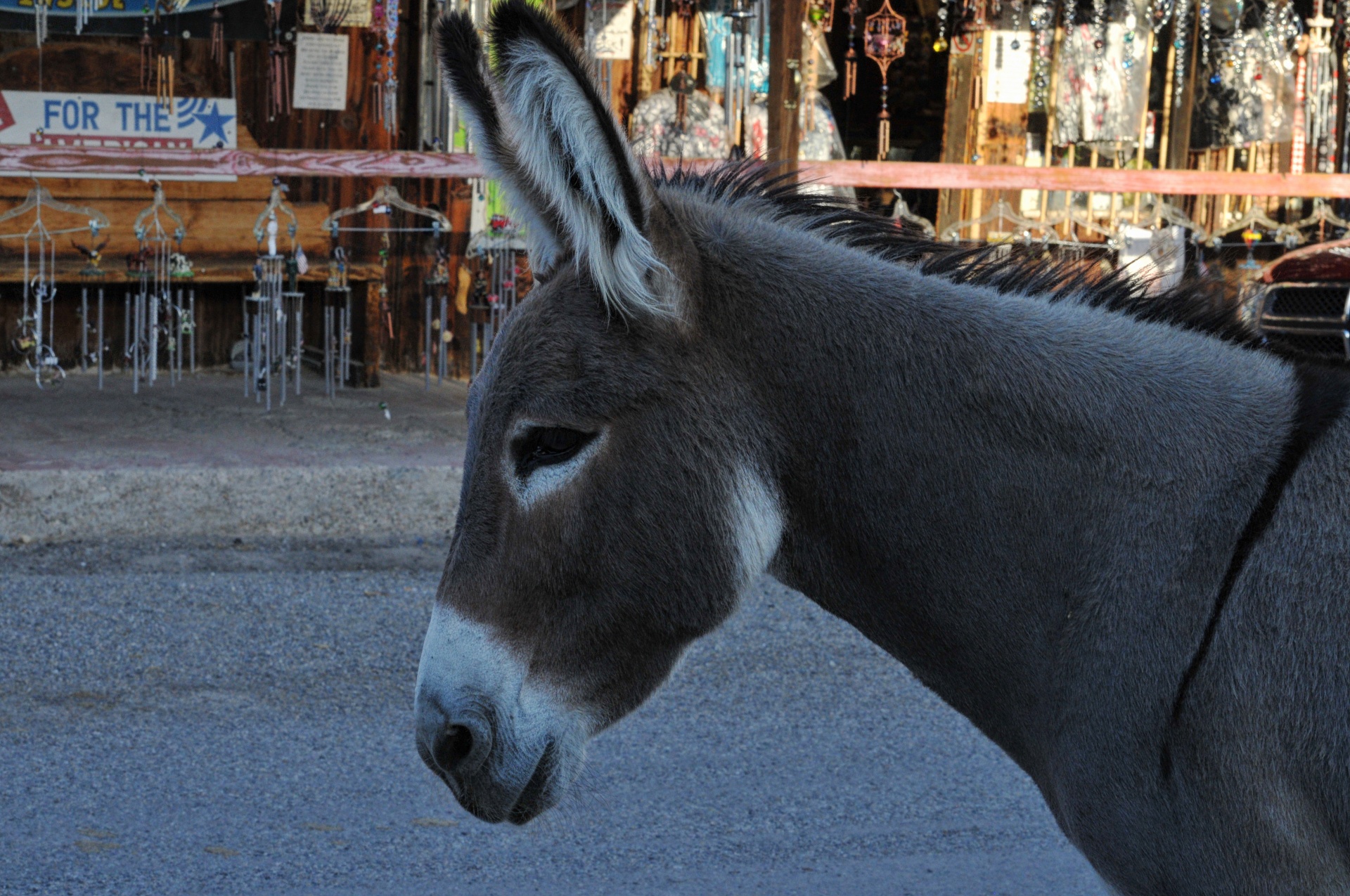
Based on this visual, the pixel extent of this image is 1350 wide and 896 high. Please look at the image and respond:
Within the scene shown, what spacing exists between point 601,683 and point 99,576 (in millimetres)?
4285

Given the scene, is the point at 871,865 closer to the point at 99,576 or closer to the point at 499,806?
the point at 499,806

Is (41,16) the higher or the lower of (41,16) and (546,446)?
the higher

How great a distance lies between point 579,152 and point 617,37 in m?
7.43

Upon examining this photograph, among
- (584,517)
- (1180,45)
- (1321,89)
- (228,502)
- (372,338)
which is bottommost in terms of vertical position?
(228,502)

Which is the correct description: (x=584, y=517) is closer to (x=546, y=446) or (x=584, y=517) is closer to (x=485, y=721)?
(x=546, y=446)

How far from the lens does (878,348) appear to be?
1.81 metres

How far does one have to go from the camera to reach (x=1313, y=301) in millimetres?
8672

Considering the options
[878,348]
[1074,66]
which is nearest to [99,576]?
[878,348]

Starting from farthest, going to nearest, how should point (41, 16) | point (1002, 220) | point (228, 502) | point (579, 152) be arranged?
1. point (1002, 220)
2. point (41, 16)
3. point (228, 502)
4. point (579, 152)

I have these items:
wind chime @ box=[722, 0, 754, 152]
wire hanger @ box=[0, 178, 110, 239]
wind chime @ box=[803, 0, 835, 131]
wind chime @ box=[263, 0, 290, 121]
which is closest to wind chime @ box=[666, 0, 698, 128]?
wind chime @ box=[722, 0, 754, 152]

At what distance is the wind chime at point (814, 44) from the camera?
802 centimetres

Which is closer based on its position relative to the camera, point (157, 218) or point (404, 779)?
point (404, 779)

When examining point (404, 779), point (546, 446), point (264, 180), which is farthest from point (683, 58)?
point (546, 446)

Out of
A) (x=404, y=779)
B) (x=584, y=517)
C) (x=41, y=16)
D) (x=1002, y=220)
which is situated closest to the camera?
(x=584, y=517)
